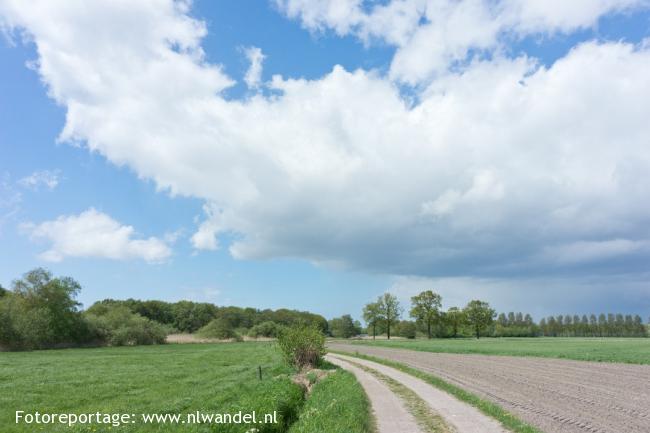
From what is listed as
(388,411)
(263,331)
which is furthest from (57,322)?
(388,411)

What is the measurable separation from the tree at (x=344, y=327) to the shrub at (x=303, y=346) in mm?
136167

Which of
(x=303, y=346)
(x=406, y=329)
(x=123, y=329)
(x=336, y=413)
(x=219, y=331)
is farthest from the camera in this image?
(x=406, y=329)

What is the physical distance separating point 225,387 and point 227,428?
1210 cm

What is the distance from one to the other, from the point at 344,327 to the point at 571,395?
151 metres

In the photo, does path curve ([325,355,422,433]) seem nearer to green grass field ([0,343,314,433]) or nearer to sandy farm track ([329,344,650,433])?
green grass field ([0,343,314,433])

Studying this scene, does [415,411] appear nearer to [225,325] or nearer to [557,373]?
[557,373]

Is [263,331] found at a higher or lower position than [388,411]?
lower

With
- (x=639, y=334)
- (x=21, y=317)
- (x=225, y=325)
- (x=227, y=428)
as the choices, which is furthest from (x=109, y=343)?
(x=639, y=334)

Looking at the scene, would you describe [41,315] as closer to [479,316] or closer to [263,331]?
[263,331]

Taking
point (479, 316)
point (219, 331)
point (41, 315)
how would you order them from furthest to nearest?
1. point (479, 316)
2. point (219, 331)
3. point (41, 315)

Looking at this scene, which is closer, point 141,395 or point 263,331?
point 141,395

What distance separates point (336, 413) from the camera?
53.4ft

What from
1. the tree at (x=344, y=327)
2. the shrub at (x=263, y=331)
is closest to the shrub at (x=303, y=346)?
the shrub at (x=263, y=331)

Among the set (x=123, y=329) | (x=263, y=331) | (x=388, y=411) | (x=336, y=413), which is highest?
(x=123, y=329)
